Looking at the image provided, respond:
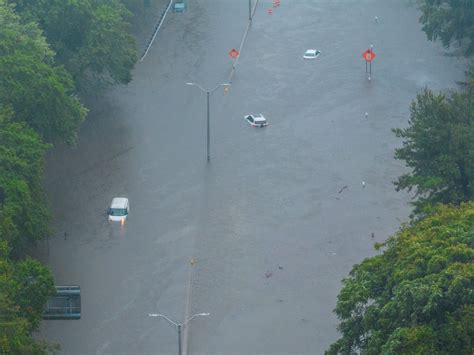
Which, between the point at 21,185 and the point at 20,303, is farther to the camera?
the point at 21,185

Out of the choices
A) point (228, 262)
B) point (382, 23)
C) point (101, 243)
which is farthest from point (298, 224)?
point (382, 23)

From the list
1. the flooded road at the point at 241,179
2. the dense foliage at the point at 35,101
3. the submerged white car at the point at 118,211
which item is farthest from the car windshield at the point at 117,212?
the dense foliage at the point at 35,101

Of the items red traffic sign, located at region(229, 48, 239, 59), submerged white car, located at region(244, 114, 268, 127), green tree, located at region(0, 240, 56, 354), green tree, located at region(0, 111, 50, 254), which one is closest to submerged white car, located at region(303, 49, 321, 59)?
red traffic sign, located at region(229, 48, 239, 59)

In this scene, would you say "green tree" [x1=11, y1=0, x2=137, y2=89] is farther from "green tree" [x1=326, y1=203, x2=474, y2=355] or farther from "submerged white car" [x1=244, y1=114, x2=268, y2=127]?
"green tree" [x1=326, y1=203, x2=474, y2=355]

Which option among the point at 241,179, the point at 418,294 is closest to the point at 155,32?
the point at 241,179

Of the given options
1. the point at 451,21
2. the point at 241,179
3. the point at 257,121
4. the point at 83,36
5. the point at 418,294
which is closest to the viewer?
the point at 418,294

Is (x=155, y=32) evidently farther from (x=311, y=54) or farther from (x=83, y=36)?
(x=83, y=36)

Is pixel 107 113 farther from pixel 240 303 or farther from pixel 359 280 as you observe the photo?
pixel 359 280
